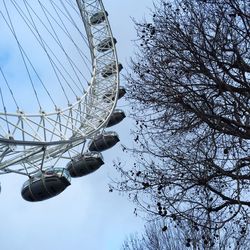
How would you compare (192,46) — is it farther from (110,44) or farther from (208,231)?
(110,44)

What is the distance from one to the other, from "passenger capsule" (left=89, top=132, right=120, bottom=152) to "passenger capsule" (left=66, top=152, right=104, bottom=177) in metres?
3.71

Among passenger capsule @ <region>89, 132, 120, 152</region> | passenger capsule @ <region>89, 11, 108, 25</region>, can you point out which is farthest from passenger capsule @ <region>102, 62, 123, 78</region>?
passenger capsule @ <region>89, 132, 120, 152</region>

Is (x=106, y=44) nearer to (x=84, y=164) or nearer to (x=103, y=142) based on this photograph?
(x=103, y=142)

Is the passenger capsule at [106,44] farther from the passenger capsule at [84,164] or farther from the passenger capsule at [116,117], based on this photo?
the passenger capsule at [84,164]

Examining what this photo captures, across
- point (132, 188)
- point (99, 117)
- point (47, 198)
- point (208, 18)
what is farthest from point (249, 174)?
point (99, 117)

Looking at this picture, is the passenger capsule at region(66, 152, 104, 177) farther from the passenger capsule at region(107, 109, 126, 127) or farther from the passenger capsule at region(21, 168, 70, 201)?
the passenger capsule at region(107, 109, 126, 127)

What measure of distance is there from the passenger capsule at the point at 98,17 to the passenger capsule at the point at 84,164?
13.0 m

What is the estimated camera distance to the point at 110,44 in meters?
30.7

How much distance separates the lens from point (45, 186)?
1653 cm

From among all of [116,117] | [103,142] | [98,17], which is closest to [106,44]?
[98,17]

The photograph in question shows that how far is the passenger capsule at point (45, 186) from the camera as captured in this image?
16497mm

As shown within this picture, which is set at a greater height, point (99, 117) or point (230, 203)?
point (99, 117)

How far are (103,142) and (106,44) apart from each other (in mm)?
8284

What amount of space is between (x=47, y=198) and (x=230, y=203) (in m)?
10.0
